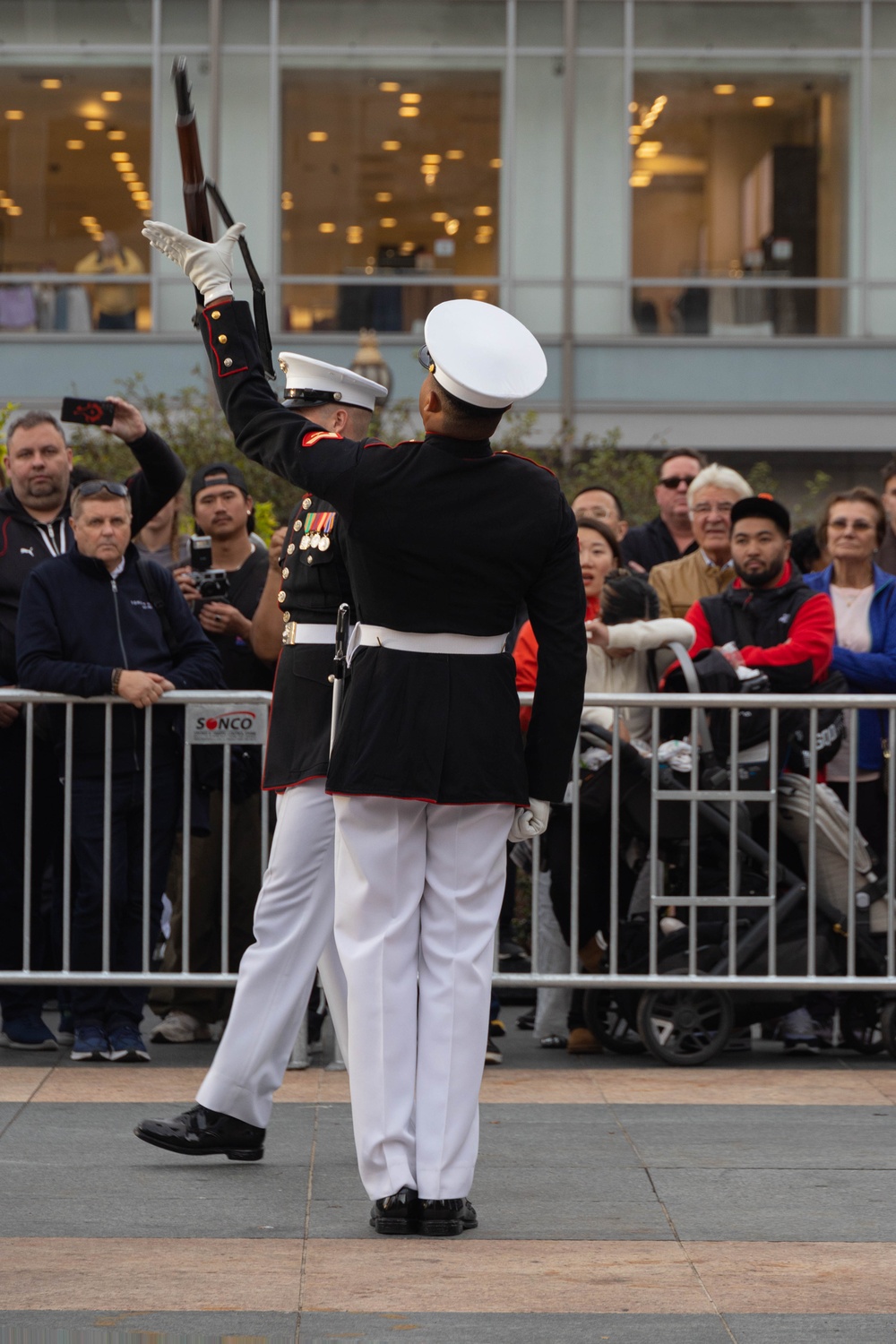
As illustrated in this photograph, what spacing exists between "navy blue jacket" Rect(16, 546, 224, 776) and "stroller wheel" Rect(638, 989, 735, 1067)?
1.91 meters

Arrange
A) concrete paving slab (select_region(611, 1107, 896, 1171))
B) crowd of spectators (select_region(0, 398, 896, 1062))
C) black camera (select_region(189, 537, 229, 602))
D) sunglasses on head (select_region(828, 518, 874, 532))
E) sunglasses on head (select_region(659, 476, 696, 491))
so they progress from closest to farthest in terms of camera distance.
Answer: concrete paving slab (select_region(611, 1107, 896, 1171)), crowd of spectators (select_region(0, 398, 896, 1062)), black camera (select_region(189, 537, 229, 602)), sunglasses on head (select_region(828, 518, 874, 532)), sunglasses on head (select_region(659, 476, 696, 491))

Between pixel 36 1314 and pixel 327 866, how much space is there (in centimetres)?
150

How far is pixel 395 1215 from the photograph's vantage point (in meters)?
4.19

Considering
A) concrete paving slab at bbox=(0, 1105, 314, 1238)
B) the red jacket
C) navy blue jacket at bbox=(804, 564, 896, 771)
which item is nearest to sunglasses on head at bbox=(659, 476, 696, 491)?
navy blue jacket at bbox=(804, 564, 896, 771)

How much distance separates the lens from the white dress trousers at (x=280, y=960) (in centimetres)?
471

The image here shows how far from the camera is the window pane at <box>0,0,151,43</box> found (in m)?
22.0

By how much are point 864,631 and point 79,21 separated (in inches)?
704

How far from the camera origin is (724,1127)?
5340 mm

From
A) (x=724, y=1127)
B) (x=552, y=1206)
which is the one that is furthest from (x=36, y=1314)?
(x=724, y=1127)

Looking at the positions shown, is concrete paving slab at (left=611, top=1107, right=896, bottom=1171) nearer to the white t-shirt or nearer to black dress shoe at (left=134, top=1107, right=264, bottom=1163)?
black dress shoe at (left=134, top=1107, right=264, bottom=1163)

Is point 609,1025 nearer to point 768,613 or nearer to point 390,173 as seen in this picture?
point 768,613

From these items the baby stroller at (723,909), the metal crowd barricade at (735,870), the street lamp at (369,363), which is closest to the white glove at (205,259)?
the metal crowd barricade at (735,870)

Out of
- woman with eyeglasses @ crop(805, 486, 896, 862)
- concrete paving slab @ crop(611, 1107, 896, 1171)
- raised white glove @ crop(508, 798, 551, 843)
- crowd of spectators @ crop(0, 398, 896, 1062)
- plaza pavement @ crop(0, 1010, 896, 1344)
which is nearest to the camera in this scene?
plaza pavement @ crop(0, 1010, 896, 1344)

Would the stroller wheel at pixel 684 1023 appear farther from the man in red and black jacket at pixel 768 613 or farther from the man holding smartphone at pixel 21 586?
the man holding smartphone at pixel 21 586
